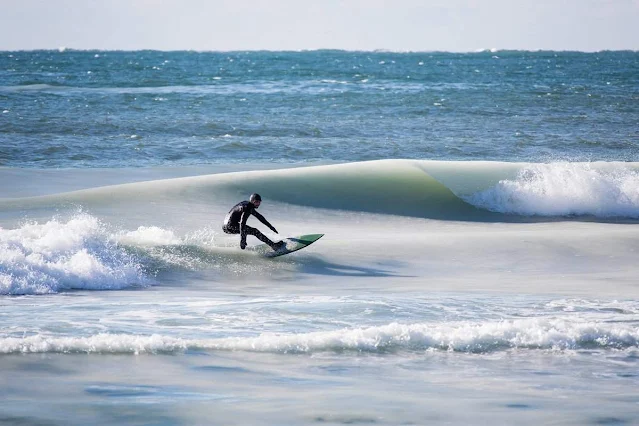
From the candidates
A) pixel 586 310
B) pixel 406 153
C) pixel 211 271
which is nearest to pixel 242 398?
pixel 586 310

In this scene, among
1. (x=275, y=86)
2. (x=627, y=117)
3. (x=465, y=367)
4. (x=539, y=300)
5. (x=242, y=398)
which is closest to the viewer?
(x=242, y=398)

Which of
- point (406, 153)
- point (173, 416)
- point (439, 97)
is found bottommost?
point (173, 416)

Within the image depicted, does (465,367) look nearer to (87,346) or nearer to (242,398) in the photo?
(242,398)

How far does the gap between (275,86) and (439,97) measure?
44.5 feet

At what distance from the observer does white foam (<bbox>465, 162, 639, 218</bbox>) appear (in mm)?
18109

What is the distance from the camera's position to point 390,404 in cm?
657

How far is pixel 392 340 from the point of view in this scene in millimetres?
8352

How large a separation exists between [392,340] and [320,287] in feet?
11.0

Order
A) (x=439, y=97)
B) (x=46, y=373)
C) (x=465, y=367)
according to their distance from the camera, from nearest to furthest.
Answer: (x=46, y=373) < (x=465, y=367) < (x=439, y=97)

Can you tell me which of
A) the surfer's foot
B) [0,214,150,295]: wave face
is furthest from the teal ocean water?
the surfer's foot

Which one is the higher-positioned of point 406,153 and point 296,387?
point 406,153

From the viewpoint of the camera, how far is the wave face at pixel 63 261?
1111 centimetres

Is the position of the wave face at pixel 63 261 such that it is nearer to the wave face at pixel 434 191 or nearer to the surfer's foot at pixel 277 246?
the surfer's foot at pixel 277 246

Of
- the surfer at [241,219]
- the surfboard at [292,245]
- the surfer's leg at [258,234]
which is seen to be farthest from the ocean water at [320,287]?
the surfer at [241,219]
